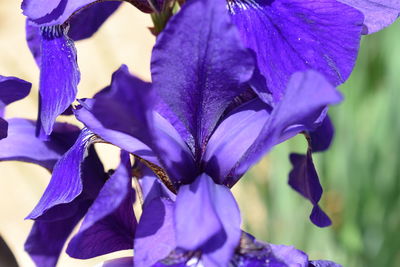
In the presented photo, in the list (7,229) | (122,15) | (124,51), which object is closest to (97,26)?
(7,229)

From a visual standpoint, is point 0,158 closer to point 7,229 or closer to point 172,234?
point 172,234

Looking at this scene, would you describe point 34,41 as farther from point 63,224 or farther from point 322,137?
point 322,137

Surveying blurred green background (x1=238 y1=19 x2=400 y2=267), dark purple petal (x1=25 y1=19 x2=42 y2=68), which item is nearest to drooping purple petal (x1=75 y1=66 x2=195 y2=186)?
dark purple petal (x1=25 y1=19 x2=42 y2=68)

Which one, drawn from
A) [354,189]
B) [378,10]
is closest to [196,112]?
[378,10]

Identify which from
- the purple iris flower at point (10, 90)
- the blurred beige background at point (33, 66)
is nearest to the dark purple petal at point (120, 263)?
the purple iris flower at point (10, 90)

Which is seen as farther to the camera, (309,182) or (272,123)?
(309,182)

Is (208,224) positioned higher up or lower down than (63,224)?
higher up

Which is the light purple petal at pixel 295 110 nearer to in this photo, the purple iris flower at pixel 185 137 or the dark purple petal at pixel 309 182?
the purple iris flower at pixel 185 137
